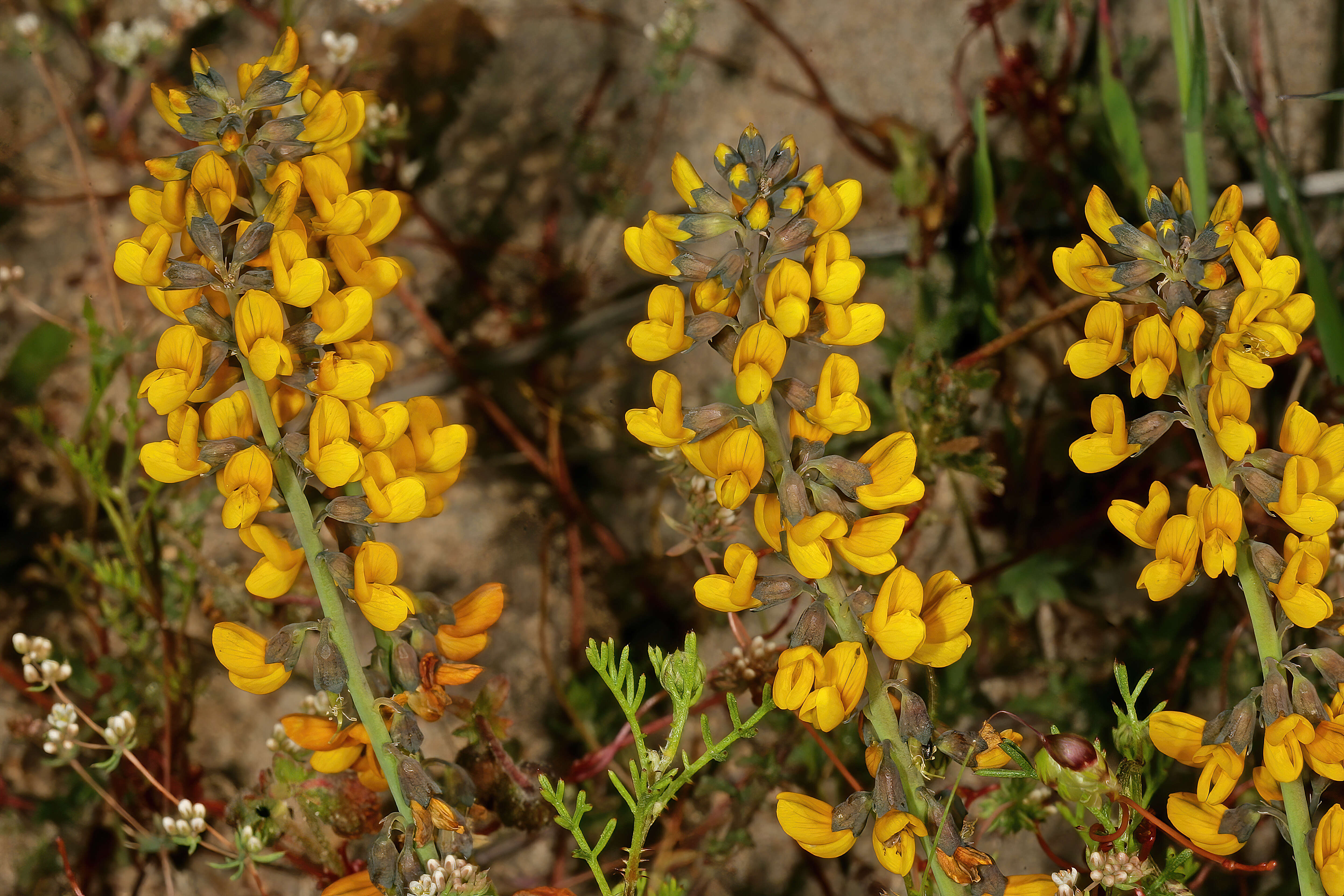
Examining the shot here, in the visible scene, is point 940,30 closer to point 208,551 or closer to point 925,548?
point 925,548

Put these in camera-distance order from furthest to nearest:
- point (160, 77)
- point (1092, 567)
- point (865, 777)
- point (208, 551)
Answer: point (160, 77), point (208, 551), point (1092, 567), point (865, 777)

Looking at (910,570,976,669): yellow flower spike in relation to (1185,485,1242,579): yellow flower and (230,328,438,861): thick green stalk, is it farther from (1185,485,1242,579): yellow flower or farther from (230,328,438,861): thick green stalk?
(230,328,438,861): thick green stalk

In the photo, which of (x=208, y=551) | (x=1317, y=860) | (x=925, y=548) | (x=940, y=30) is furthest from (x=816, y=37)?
(x=1317, y=860)

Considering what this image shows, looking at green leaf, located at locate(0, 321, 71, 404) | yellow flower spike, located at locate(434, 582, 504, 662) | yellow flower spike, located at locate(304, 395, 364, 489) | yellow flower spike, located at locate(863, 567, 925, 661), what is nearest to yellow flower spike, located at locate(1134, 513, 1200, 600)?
yellow flower spike, located at locate(863, 567, 925, 661)

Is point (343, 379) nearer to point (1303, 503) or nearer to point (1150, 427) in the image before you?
point (1150, 427)

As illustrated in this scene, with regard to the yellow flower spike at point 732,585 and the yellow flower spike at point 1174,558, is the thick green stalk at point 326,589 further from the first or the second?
the yellow flower spike at point 1174,558

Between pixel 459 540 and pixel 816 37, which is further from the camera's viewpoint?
pixel 816 37
